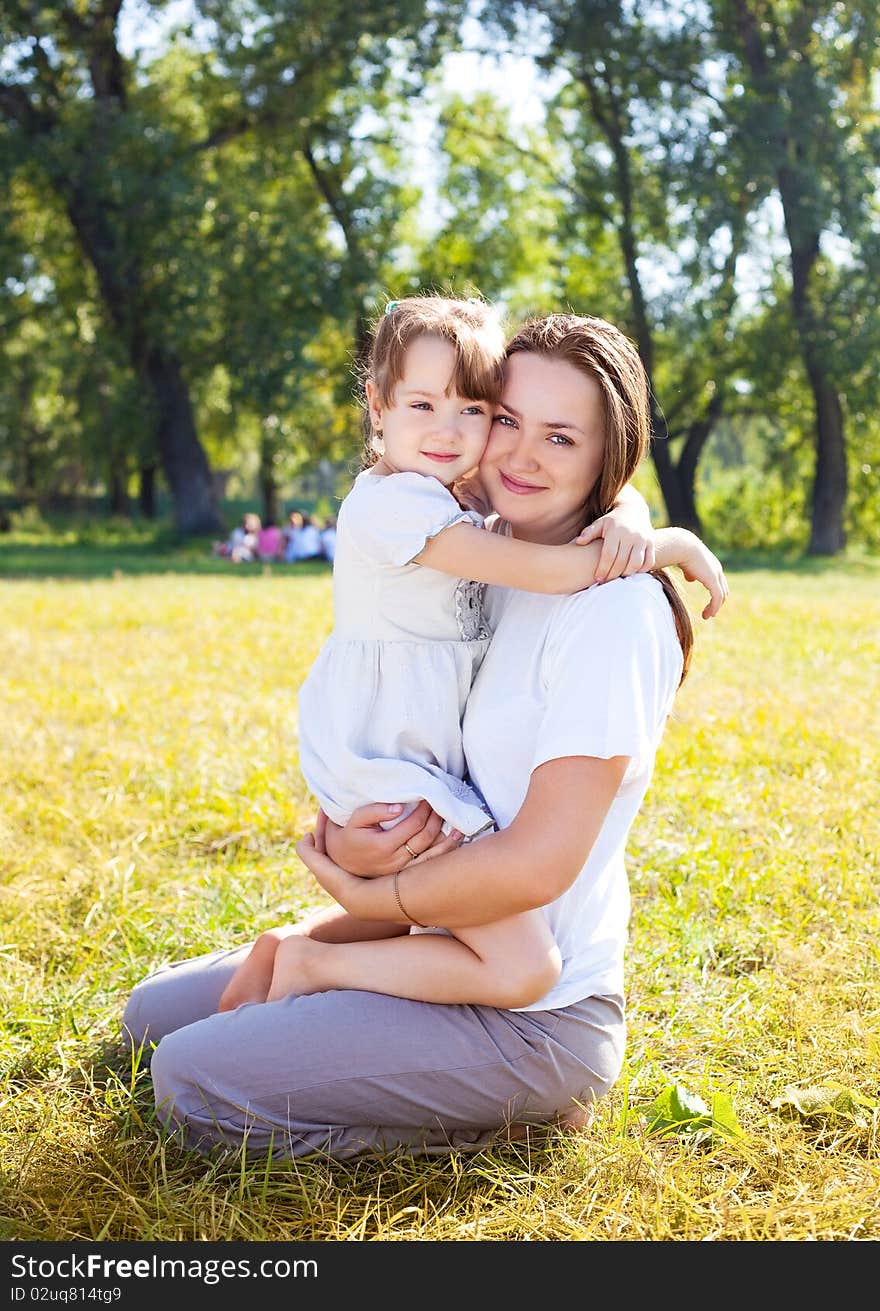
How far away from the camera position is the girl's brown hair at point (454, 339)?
8.69ft

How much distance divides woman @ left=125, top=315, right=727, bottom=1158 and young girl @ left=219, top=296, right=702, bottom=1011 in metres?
0.06

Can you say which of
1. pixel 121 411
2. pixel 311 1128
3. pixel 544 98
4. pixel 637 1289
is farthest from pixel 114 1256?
pixel 544 98

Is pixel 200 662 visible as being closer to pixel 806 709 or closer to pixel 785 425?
pixel 806 709

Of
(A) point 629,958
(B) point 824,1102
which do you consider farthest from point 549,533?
(A) point 629,958

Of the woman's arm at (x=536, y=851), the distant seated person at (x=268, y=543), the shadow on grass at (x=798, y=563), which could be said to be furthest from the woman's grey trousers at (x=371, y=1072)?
the distant seated person at (x=268, y=543)

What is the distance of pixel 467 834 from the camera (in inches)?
101

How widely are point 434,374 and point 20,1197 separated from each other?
187cm

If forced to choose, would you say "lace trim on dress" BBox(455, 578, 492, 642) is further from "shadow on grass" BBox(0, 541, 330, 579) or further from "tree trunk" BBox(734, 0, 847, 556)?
"tree trunk" BBox(734, 0, 847, 556)

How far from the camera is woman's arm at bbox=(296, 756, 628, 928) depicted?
2375mm

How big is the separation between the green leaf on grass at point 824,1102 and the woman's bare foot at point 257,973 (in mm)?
1187

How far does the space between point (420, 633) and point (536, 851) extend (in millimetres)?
629

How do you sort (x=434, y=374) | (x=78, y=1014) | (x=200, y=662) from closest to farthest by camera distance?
(x=434, y=374), (x=78, y=1014), (x=200, y=662)

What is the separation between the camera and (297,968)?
8.82 feet
